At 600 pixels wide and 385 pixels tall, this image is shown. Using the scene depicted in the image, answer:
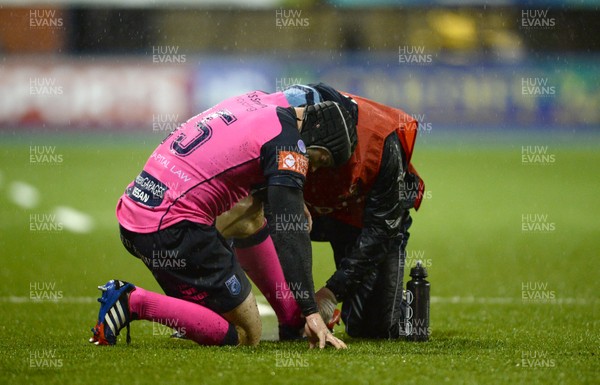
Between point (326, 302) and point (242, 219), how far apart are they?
0.77 metres

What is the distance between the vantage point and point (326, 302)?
6152mm

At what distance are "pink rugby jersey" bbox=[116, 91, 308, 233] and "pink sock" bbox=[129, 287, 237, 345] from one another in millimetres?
382

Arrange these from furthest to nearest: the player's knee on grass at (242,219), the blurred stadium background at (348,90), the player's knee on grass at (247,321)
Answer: the blurred stadium background at (348,90)
the player's knee on grass at (242,219)
the player's knee on grass at (247,321)

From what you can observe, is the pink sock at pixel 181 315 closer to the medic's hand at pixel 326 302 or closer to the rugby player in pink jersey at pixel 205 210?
the rugby player in pink jersey at pixel 205 210

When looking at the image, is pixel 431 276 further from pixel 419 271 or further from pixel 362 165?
pixel 362 165

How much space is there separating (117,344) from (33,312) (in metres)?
1.75

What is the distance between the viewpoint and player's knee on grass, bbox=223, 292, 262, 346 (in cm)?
582

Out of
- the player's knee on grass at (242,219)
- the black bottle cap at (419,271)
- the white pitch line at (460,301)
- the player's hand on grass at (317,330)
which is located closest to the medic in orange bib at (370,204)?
the black bottle cap at (419,271)

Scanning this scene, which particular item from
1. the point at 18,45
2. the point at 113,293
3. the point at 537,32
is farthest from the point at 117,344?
the point at 537,32

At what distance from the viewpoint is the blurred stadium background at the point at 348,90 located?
10.8 meters

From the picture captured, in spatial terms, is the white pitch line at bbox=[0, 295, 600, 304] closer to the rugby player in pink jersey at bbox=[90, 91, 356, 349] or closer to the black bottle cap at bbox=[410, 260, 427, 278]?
the black bottle cap at bbox=[410, 260, 427, 278]

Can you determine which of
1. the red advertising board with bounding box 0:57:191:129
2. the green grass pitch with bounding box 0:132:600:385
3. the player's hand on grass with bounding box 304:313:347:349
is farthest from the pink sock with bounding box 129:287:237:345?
the red advertising board with bounding box 0:57:191:129

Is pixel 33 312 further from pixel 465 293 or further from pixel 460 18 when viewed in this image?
pixel 460 18

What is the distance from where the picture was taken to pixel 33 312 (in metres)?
7.38
